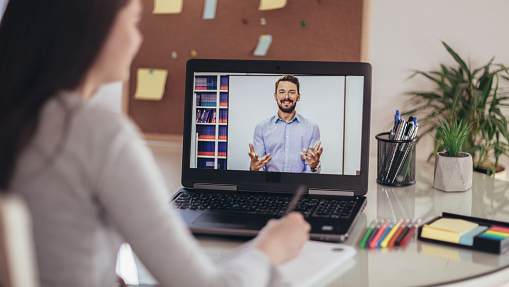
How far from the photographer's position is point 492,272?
84 centimetres

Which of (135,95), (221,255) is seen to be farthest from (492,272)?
(135,95)

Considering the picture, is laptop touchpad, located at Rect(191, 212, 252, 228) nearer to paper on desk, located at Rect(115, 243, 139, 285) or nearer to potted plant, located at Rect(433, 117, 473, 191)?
paper on desk, located at Rect(115, 243, 139, 285)

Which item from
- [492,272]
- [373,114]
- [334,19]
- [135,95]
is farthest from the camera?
[373,114]

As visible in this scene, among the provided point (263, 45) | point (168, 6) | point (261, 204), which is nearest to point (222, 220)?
point (261, 204)

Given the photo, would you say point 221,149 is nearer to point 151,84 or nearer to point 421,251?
point 421,251

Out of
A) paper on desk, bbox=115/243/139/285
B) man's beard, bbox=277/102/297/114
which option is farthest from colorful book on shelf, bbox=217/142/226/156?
paper on desk, bbox=115/243/139/285

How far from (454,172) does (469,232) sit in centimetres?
35

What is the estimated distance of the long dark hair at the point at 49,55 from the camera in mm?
580

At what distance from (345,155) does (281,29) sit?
0.83 metres

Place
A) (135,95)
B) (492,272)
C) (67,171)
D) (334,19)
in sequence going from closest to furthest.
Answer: (67,171) → (492,272) → (334,19) → (135,95)

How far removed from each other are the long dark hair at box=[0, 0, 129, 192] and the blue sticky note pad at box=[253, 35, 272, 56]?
4.39ft

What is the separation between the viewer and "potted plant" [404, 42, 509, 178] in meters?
2.07

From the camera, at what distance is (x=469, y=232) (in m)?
0.96

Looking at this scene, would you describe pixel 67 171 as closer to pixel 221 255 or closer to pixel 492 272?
pixel 221 255
